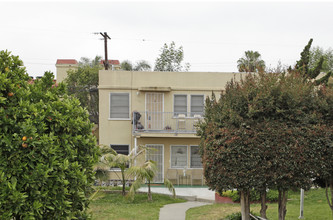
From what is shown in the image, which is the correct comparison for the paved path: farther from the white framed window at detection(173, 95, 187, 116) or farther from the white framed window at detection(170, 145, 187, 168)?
the white framed window at detection(173, 95, 187, 116)

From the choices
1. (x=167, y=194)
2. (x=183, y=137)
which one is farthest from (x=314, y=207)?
(x=183, y=137)

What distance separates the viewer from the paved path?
1291cm

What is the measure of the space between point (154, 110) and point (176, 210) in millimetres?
8720

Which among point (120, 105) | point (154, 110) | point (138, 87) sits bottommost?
point (154, 110)

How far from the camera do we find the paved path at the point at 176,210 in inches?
508

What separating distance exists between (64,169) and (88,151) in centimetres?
70

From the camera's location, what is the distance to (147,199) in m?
16.2

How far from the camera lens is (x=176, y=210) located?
14289mm

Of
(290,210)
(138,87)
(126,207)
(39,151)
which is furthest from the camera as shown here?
(138,87)

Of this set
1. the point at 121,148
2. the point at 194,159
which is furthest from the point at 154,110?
the point at 194,159

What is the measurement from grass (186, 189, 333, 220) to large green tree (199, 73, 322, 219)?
425 cm

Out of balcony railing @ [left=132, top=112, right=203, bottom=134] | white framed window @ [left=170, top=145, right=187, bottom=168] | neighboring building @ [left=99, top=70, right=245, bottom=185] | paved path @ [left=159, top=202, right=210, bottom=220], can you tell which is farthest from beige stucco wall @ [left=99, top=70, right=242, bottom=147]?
paved path @ [left=159, top=202, right=210, bottom=220]

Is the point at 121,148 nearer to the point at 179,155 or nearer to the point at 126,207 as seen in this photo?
the point at 179,155

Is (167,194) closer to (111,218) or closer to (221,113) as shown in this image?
(111,218)
